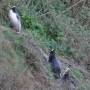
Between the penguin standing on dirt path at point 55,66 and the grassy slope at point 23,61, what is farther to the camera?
the penguin standing on dirt path at point 55,66

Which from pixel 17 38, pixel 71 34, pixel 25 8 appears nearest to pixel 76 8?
pixel 71 34

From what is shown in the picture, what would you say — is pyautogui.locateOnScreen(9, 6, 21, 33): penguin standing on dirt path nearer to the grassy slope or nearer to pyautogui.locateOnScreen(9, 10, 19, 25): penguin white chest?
pyautogui.locateOnScreen(9, 10, 19, 25): penguin white chest

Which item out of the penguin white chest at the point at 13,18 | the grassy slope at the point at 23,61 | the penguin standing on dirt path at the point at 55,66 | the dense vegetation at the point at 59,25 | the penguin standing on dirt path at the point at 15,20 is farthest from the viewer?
the dense vegetation at the point at 59,25

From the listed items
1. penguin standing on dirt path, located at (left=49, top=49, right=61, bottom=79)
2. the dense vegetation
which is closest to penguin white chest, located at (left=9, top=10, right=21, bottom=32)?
the dense vegetation

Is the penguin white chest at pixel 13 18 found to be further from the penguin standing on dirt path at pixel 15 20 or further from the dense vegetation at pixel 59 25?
the dense vegetation at pixel 59 25

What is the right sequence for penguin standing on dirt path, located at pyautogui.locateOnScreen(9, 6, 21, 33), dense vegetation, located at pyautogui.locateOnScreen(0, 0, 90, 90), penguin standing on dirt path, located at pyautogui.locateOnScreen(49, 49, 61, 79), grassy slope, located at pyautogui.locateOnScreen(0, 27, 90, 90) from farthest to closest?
dense vegetation, located at pyautogui.locateOnScreen(0, 0, 90, 90)
penguin standing on dirt path, located at pyautogui.locateOnScreen(9, 6, 21, 33)
penguin standing on dirt path, located at pyautogui.locateOnScreen(49, 49, 61, 79)
grassy slope, located at pyautogui.locateOnScreen(0, 27, 90, 90)

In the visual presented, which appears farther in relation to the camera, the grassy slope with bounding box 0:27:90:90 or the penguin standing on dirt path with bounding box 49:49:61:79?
the penguin standing on dirt path with bounding box 49:49:61:79

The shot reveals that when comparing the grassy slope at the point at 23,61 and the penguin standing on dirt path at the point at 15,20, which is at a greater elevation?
the penguin standing on dirt path at the point at 15,20

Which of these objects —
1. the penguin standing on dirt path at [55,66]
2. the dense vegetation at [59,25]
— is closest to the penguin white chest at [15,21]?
the dense vegetation at [59,25]

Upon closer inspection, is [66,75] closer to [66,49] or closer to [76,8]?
[66,49]

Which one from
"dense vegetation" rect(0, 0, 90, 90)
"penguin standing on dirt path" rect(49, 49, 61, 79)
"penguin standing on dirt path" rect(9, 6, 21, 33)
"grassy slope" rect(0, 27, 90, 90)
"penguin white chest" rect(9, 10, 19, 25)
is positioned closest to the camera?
"grassy slope" rect(0, 27, 90, 90)

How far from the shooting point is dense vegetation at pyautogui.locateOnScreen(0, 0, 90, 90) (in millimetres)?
15016

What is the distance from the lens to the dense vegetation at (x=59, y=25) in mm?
15016

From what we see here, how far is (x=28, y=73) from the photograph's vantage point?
36.6 feet
